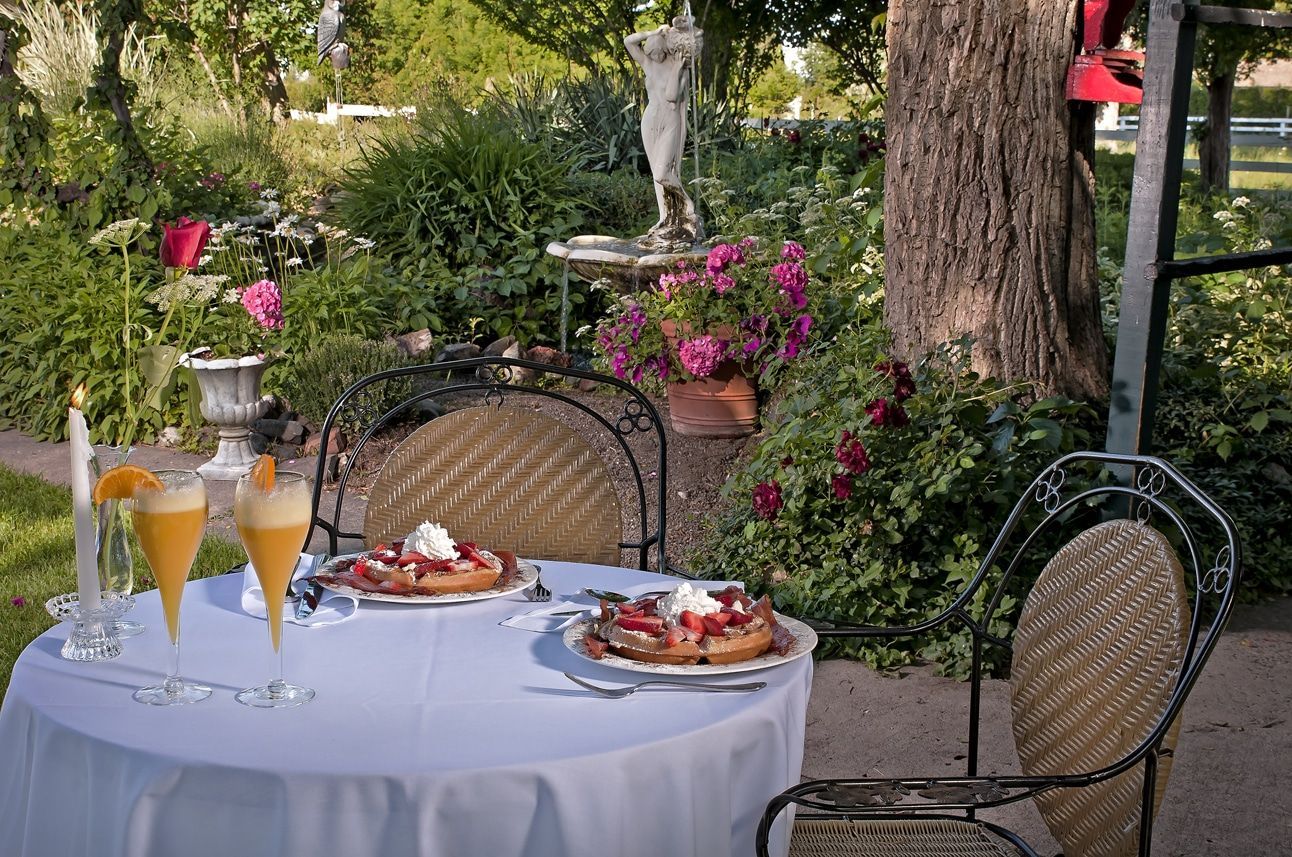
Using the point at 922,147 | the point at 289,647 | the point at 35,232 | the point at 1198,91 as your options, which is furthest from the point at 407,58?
the point at 289,647

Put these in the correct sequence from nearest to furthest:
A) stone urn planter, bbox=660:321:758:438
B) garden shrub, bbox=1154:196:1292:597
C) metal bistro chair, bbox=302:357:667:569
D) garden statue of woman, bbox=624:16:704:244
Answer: metal bistro chair, bbox=302:357:667:569 < garden shrub, bbox=1154:196:1292:597 < stone urn planter, bbox=660:321:758:438 < garden statue of woman, bbox=624:16:704:244

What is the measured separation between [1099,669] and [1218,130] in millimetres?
16274

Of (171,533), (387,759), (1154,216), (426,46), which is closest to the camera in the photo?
(387,759)

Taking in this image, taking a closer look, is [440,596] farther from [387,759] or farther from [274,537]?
[387,759]

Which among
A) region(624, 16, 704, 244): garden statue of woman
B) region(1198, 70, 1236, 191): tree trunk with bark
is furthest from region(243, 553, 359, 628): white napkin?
region(1198, 70, 1236, 191): tree trunk with bark

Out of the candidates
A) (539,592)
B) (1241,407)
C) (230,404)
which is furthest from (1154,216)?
(230,404)

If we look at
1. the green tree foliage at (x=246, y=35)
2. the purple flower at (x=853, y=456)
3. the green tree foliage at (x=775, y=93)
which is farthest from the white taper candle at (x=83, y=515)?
the green tree foliage at (x=775, y=93)

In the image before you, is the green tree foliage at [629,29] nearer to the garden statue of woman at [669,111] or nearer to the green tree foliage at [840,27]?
the green tree foliage at [840,27]

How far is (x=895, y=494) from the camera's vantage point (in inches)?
152

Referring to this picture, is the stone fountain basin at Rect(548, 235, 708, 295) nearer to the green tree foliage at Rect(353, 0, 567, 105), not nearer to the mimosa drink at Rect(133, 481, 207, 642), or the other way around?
the mimosa drink at Rect(133, 481, 207, 642)

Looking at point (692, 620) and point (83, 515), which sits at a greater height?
point (83, 515)

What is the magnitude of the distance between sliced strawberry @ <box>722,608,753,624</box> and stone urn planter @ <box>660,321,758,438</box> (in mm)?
4081

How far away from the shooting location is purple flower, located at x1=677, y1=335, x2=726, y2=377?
560 cm

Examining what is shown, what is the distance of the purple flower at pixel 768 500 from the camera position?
4.10 meters
